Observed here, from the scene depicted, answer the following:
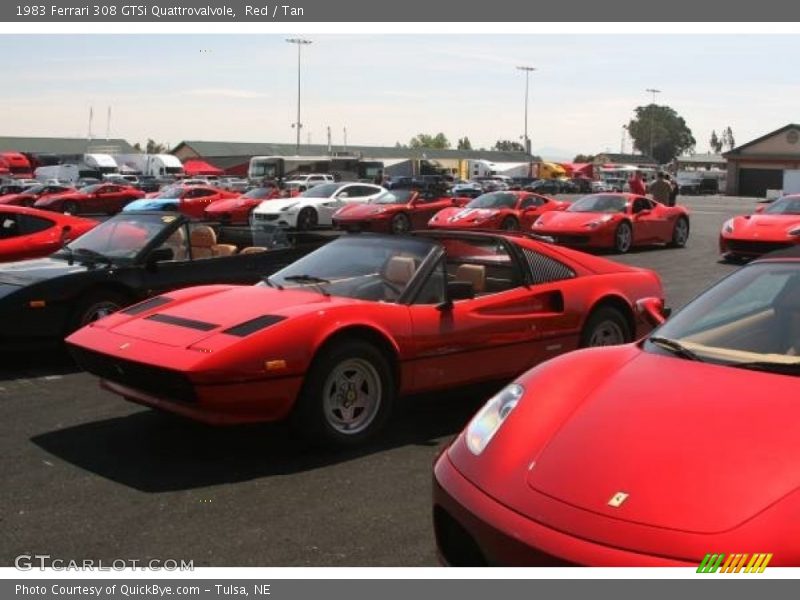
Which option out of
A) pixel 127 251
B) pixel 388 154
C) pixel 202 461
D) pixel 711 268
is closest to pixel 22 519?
pixel 202 461

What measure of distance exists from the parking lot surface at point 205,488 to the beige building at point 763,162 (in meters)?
74.4

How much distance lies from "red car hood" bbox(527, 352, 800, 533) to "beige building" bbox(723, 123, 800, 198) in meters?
75.4

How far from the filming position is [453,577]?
2471 millimetres

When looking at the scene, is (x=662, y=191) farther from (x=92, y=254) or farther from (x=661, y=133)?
(x=661, y=133)

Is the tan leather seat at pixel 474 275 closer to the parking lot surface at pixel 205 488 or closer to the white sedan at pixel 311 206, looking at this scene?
the parking lot surface at pixel 205 488

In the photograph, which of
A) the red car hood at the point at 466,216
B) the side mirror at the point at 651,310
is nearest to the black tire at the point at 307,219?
the red car hood at the point at 466,216

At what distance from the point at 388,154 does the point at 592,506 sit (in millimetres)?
101996

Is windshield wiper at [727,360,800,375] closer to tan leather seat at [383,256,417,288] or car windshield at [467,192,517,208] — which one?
tan leather seat at [383,256,417,288]

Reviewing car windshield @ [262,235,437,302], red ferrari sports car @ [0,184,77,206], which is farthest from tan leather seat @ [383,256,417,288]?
red ferrari sports car @ [0,184,77,206]

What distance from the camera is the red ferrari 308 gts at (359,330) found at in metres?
4.30

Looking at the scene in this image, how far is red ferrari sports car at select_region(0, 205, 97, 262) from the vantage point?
9102mm

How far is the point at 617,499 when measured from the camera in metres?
2.35

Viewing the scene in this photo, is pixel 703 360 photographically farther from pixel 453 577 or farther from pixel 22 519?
pixel 22 519

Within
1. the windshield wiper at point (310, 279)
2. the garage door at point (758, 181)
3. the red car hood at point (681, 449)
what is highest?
the garage door at point (758, 181)
